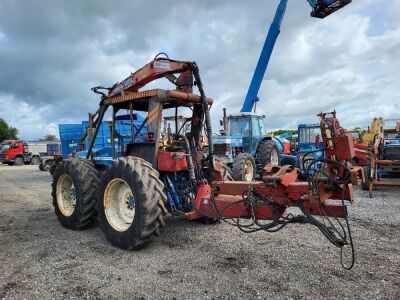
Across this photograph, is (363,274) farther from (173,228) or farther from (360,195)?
(360,195)

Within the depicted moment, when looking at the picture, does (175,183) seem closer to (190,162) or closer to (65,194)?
(190,162)

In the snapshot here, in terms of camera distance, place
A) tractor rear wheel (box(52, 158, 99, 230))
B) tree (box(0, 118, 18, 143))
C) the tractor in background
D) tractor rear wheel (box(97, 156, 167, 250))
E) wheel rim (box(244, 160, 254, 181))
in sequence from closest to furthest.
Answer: tractor rear wheel (box(97, 156, 167, 250)) < tractor rear wheel (box(52, 158, 99, 230)) < the tractor in background < wheel rim (box(244, 160, 254, 181)) < tree (box(0, 118, 18, 143))

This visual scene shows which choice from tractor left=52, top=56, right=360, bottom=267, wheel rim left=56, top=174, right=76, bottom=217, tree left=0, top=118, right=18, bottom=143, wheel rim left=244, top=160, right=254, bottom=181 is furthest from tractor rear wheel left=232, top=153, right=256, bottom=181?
tree left=0, top=118, right=18, bottom=143

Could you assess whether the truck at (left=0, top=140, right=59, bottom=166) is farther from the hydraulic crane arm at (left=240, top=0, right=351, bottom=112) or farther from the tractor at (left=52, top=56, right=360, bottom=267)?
the tractor at (left=52, top=56, right=360, bottom=267)

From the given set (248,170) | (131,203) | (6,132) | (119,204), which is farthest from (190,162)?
(6,132)

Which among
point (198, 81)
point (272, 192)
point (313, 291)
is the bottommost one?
point (313, 291)

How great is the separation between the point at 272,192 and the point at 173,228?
2405 millimetres

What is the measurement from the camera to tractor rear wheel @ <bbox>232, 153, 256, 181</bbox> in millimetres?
10149

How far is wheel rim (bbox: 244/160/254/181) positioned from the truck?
87.8 feet

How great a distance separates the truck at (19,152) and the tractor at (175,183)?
96.2ft

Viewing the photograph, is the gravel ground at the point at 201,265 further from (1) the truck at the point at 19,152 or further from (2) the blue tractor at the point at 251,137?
(1) the truck at the point at 19,152

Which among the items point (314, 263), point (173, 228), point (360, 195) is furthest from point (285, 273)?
point (360, 195)

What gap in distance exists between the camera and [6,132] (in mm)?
72688

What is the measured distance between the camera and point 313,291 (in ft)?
12.2
